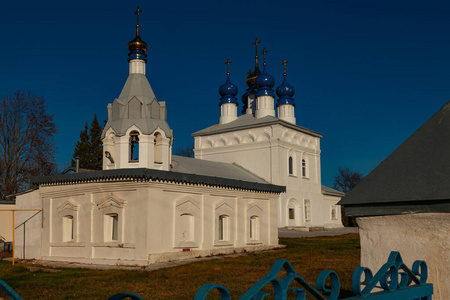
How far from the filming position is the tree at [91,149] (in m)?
39.9

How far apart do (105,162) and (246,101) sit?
75.5 feet

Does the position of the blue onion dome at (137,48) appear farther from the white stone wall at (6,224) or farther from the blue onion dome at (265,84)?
the blue onion dome at (265,84)

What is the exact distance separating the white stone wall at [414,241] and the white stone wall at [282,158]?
2573 centimetres

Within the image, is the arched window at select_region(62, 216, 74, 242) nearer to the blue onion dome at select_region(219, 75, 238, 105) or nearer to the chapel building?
the chapel building

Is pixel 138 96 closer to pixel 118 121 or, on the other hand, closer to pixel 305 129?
pixel 118 121

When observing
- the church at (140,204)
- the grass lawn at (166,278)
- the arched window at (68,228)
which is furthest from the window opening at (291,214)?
the arched window at (68,228)

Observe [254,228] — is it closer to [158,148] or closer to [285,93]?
[158,148]

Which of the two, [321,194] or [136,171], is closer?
[136,171]

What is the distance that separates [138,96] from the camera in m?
17.0

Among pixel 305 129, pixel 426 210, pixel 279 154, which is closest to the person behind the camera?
pixel 426 210

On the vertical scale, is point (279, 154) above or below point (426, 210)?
above

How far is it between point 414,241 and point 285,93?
31389 mm

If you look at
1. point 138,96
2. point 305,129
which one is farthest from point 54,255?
point 305,129

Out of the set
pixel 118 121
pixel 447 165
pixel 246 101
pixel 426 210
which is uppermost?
pixel 246 101
